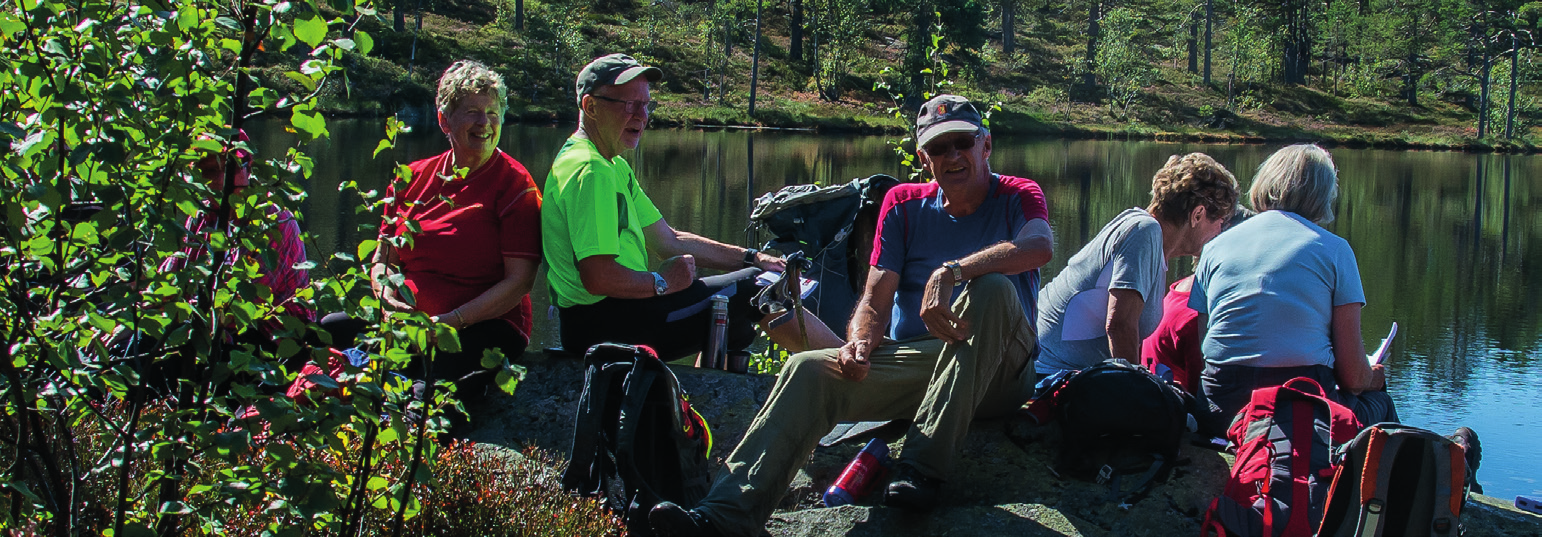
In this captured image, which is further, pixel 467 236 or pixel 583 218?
pixel 467 236

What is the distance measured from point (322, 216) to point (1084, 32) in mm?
54818

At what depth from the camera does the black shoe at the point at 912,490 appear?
3303mm

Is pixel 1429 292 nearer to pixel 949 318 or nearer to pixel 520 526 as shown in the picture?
pixel 949 318

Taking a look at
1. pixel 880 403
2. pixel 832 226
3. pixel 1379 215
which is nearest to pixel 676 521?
pixel 880 403

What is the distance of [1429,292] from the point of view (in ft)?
47.0

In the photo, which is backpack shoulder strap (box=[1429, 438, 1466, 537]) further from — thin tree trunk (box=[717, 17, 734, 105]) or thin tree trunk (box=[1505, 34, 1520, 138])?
thin tree trunk (box=[1505, 34, 1520, 138])

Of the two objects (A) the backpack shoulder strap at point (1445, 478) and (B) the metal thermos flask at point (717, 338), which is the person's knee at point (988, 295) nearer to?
(A) the backpack shoulder strap at point (1445, 478)

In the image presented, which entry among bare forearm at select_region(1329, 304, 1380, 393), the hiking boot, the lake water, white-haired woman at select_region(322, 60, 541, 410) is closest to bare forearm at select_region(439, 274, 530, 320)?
white-haired woman at select_region(322, 60, 541, 410)

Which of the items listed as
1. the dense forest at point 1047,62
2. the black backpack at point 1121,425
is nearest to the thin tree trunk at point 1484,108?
the dense forest at point 1047,62

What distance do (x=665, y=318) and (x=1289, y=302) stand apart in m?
1.95

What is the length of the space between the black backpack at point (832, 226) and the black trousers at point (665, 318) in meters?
0.59

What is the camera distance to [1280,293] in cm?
364

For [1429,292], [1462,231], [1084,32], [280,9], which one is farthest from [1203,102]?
[280,9]

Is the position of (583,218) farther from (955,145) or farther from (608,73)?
(955,145)
